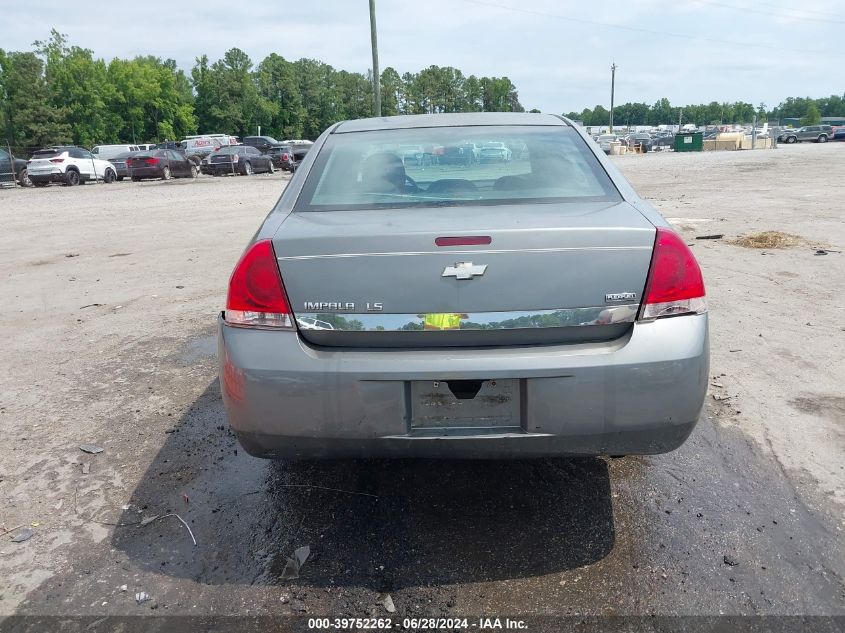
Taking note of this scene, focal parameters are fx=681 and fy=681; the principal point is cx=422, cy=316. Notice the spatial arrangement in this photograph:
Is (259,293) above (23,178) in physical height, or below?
above

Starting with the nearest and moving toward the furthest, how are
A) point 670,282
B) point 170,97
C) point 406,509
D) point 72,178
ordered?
point 670,282, point 406,509, point 72,178, point 170,97

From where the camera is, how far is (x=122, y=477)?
3396 millimetres

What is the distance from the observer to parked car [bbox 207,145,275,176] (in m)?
33.1

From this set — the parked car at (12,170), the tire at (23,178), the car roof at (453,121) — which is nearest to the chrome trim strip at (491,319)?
the car roof at (453,121)

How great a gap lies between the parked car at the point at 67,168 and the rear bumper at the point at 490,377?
30471 mm

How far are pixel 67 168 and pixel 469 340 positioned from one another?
31.1m

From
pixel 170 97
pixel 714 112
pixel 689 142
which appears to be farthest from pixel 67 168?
pixel 714 112

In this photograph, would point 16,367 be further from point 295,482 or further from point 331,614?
point 331,614

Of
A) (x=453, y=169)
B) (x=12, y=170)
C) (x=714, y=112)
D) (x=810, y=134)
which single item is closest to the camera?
(x=453, y=169)

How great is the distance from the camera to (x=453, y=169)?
3336mm

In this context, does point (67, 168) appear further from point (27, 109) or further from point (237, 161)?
point (27, 109)

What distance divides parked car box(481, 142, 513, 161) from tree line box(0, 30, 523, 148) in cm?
6762

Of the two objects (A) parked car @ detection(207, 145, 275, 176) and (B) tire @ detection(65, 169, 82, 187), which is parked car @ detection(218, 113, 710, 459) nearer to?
(B) tire @ detection(65, 169, 82, 187)

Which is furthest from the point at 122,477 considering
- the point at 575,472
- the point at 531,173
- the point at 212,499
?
the point at 531,173
